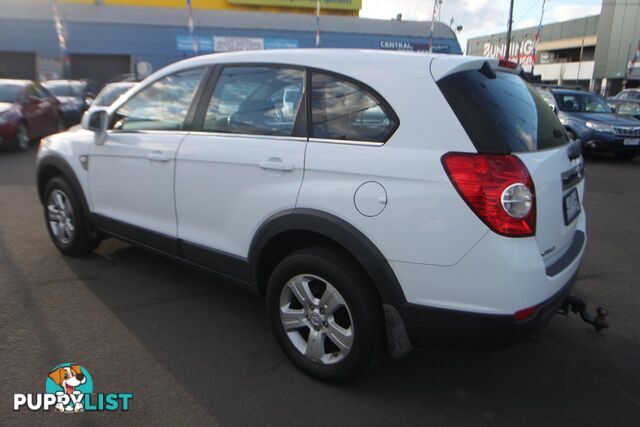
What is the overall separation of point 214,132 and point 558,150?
200 centimetres

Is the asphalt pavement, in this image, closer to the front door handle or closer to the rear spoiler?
the front door handle

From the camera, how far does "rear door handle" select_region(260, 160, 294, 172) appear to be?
8.71 feet

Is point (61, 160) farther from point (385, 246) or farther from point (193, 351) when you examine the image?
point (385, 246)

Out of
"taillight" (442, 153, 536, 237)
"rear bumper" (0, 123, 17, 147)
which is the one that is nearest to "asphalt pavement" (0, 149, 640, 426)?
"taillight" (442, 153, 536, 237)

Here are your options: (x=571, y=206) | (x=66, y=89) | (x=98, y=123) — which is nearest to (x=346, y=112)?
(x=571, y=206)

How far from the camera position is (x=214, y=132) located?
3135 mm

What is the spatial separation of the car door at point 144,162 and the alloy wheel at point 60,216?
47 centimetres

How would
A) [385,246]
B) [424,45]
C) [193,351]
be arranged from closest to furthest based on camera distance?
1. [385,246]
2. [193,351]
3. [424,45]

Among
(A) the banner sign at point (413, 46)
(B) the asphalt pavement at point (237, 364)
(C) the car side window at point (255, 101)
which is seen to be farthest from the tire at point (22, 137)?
(A) the banner sign at point (413, 46)

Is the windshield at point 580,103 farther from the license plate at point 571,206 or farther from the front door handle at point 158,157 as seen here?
the front door handle at point 158,157

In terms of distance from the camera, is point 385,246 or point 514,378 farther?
point 514,378

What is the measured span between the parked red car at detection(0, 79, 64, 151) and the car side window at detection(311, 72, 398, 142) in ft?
31.6

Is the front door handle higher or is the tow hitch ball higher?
the front door handle

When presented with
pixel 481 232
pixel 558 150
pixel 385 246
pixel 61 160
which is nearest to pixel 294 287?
pixel 385 246
